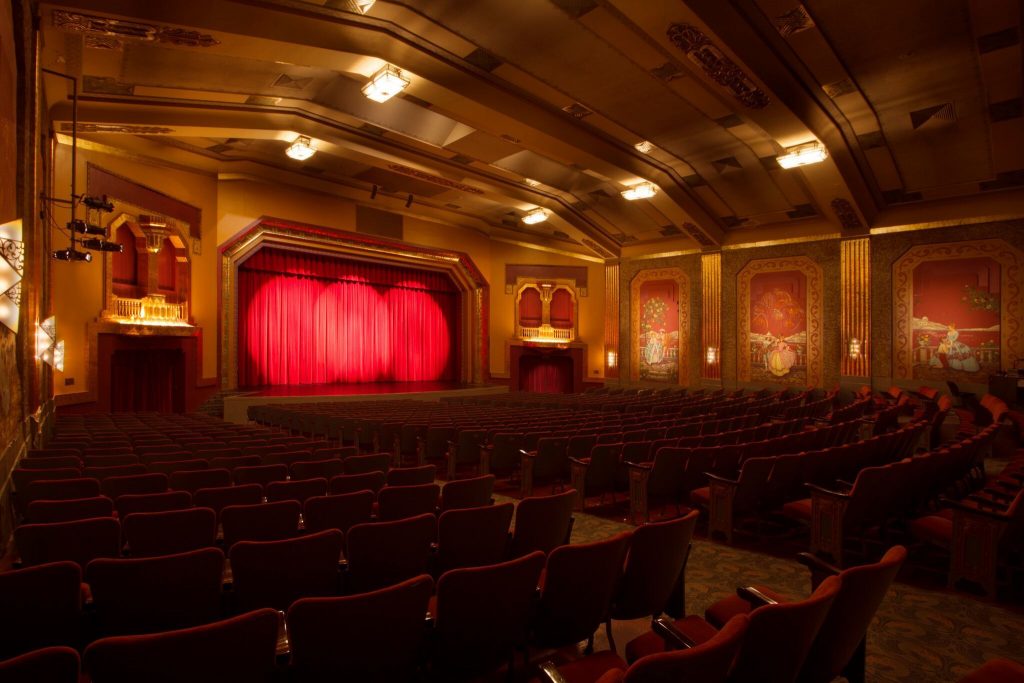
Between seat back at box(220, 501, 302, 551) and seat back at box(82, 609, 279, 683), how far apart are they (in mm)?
1345

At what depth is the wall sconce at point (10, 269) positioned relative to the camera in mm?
4504

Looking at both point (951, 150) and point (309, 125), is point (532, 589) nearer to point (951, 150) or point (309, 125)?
point (309, 125)

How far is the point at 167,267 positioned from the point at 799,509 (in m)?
13.3

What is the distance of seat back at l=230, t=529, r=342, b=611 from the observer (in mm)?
2105

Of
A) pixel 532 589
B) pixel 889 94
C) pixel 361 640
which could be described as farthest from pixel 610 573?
pixel 889 94

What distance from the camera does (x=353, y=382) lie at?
18.3 meters

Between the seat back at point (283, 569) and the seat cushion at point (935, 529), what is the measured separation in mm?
3666

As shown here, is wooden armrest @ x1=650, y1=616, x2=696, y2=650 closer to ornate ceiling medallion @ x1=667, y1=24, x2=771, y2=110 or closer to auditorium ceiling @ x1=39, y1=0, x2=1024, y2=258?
auditorium ceiling @ x1=39, y1=0, x2=1024, y2=258

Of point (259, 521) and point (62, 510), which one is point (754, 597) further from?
point (62, 510)

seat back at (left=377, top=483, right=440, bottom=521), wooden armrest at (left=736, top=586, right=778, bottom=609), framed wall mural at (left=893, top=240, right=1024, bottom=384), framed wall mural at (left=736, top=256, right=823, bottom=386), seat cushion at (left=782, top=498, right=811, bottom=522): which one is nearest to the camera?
wooden armrest at (left=736, top=586, right=778, bottom=609)

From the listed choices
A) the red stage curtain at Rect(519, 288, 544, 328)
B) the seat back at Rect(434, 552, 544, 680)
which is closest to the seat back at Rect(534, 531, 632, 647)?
the seat back at Rect(434, 552, 544, 680)

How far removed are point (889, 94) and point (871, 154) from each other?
2273mm

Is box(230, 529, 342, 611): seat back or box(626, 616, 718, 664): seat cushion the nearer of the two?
box(626, 616, 718, 664): seat cushion

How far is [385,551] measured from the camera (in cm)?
246
